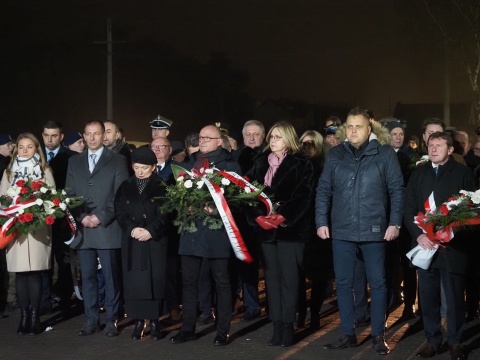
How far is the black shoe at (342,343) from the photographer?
8.66 meters

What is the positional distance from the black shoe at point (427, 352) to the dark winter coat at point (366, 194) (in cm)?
114

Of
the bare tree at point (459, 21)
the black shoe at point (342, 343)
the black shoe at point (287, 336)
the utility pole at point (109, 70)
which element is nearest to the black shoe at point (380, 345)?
the black shoe at point (342, 343)

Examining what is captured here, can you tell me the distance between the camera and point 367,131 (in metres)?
8.65

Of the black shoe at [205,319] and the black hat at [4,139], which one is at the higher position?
the black hat at [4,139]

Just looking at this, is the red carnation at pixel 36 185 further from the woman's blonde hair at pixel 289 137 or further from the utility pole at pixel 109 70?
the utility pole at pixel 109 70

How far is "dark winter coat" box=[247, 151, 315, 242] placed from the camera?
8.80m

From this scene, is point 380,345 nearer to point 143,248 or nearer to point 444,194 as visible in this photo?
point 444,194

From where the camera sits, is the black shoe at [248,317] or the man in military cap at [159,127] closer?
the black shoe at [248,317]

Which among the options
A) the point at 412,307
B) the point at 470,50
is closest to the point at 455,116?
the point at 470,50

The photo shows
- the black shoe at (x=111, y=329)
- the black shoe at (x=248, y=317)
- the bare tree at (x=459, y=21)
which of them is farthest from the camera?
the bare tree at (x=459, y=21)

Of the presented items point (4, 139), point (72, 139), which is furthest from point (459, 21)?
point (4, 139)

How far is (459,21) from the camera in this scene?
35.3 meters

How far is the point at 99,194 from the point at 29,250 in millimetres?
1011

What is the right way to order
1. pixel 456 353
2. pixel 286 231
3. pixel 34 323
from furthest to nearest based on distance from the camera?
1. pixel 34 323
2. pixel 286 231
3. pixel 456 353
